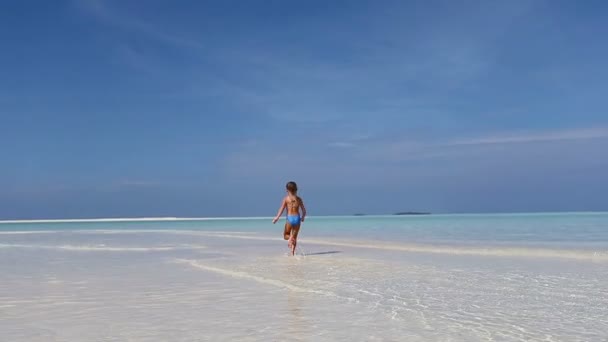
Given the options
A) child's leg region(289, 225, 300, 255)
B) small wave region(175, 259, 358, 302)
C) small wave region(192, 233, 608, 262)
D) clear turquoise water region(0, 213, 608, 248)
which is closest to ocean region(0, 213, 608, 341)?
small wave region(175, 259, 358, 302)

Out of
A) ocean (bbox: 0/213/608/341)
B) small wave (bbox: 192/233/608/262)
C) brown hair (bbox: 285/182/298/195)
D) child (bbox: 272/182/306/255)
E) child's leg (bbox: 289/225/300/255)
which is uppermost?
brown hair (bbox: 285/182/298/195)

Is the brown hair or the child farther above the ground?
the brown hair

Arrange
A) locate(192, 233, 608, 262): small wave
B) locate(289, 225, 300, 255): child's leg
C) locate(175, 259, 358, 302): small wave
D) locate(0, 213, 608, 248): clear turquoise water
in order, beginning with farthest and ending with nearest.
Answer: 1. locate(0, 213, 608, 248): clear turquoise water
2. locate(289, 225, 300, 255): child's leg
3. locate(192, 233, 608, 262): small wave
4. locate(175, 259, 358, 302): small wave

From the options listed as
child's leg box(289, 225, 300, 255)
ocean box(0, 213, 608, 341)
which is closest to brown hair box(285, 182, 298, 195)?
child's leg box(289, 225, 300, 255)

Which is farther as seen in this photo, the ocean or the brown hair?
the brown hair

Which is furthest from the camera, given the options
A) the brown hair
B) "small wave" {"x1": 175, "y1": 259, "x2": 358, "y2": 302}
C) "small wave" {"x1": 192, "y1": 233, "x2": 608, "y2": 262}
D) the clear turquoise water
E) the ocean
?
the clear turquoise water

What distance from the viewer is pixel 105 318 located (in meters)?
6.64

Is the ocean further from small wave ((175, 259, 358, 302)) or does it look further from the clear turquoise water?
the clear turquoise water

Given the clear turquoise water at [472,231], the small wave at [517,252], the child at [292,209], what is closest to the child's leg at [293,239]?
the child at [292,209]

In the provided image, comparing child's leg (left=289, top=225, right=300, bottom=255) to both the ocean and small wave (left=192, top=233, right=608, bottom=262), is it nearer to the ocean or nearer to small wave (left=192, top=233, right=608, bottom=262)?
the ocean

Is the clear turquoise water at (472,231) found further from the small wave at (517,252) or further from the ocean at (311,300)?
the ocean at (311,300)

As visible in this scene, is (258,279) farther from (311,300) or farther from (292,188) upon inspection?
(292,188)

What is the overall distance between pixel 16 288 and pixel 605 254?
45.0 ft

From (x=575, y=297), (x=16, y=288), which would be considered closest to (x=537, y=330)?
(x=575, y=297)
